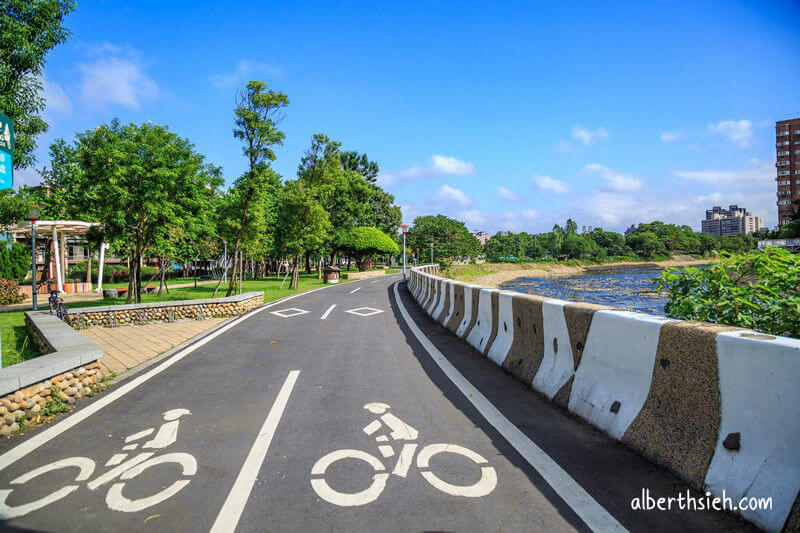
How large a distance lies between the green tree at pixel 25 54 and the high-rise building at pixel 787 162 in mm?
127606

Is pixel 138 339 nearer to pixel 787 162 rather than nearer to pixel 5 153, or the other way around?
pixel 5 153

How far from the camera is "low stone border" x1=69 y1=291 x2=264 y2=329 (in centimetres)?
1062

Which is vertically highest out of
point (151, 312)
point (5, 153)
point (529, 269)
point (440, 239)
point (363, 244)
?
point (440, 239)

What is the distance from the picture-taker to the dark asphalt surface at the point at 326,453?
270 centimetres

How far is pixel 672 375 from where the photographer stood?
322 cm

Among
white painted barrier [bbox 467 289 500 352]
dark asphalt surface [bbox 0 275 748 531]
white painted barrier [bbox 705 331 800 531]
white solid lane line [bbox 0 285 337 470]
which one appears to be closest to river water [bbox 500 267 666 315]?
white painted barrier [bbox 467 289 500 352]

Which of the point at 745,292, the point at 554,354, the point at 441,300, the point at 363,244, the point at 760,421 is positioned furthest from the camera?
the point at 363,244

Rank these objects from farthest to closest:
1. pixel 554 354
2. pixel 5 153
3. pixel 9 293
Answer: pixel 9 293 < pixel 5 153 < pixel 554 354

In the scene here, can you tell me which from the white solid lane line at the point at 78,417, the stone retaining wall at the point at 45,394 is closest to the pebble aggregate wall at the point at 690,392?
the white solid lane line at the point at 78,417

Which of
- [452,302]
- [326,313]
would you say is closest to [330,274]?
[326,313]

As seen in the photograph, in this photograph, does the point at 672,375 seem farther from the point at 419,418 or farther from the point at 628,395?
the point at 419,418

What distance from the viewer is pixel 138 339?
915 cm

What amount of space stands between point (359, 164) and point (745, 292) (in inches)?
2495

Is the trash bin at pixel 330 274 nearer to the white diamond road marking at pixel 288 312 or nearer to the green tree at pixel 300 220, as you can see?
the green tree at pixel 300 220
